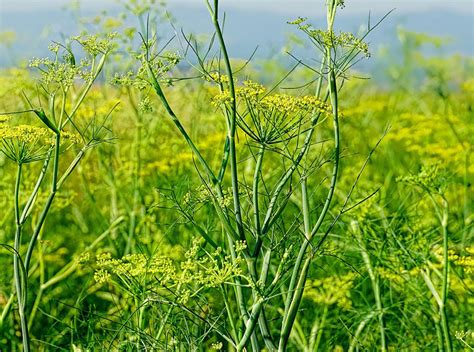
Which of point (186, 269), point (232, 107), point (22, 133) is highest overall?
point (232, 107)

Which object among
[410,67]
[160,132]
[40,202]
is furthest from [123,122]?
[410,67]

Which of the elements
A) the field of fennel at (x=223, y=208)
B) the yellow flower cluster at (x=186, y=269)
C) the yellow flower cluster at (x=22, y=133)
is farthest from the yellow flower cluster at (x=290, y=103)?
the yellow flower cluster at (x=22, y=133)

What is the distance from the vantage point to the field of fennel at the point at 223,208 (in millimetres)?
2141

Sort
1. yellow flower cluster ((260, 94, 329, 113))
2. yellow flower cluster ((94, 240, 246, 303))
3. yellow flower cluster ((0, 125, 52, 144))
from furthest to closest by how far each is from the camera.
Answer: yellow flower cluster ((0, 125, 52, 144)) < yellow flower cluster ((260, 94, 329, 113)) < yellow flower cluster ((94, 240, 246, 303))

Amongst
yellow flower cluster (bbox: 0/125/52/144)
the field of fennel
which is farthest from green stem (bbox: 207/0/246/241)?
yellow flower cluster (bbox: 0/125/52/144)

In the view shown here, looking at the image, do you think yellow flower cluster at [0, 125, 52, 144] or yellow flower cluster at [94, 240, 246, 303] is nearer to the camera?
yellow flower cluster at [94, 240, 246, 303]

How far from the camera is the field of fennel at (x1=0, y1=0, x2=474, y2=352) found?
2.14 metres

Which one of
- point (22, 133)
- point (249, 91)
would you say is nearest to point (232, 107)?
point (249, 91)

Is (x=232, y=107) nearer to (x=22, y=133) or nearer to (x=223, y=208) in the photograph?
(x=223, y=208)

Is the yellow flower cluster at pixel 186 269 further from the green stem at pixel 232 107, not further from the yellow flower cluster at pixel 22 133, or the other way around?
the yellow flower cluster at pixel 22 133

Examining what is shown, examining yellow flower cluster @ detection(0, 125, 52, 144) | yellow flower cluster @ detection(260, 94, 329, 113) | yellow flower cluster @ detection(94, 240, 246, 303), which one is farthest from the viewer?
yellow flower cluster @ detection(0, 125, 52, 144)

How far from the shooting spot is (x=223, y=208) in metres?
2.18

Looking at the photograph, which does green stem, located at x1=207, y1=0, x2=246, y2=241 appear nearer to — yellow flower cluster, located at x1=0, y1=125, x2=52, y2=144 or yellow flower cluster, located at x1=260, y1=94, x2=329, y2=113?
yellow flower cluster, located at x1=260, y1=94, x2=329, y2=113

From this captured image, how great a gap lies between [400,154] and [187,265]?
194 inches
